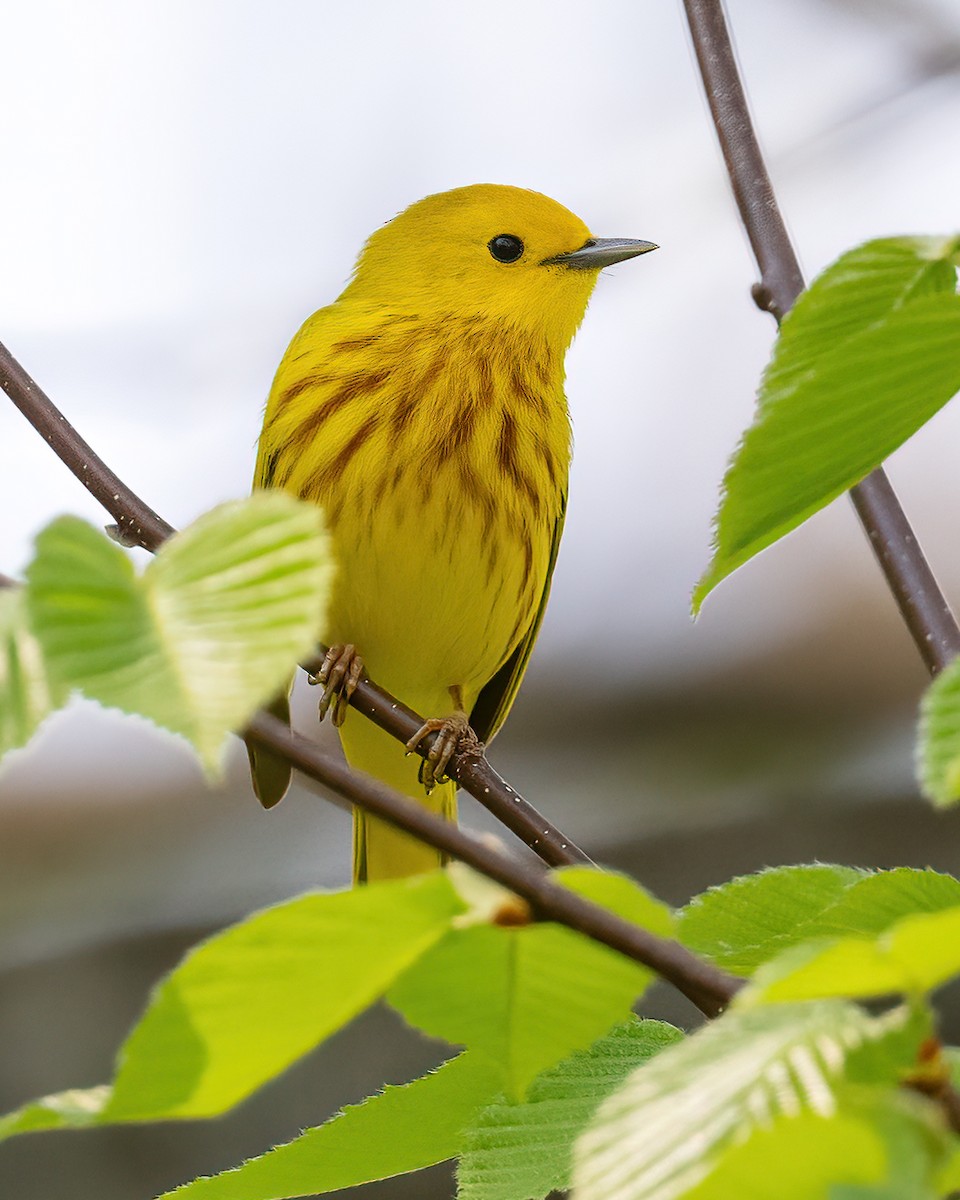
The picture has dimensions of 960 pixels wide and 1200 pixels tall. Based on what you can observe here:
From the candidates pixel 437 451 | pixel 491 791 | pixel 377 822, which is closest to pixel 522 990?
pixel 491 791

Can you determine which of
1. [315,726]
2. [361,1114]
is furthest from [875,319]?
[315,726]

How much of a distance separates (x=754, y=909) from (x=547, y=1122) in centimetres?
13

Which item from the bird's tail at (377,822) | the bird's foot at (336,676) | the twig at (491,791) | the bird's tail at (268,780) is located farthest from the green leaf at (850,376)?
the bird's tail at (377,822)

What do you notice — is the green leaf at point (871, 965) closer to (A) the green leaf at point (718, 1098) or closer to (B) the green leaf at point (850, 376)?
(A) the green leaf at point (718, 1098)

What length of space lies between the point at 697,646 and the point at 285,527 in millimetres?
2946

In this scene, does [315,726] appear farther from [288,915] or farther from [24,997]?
[288,915]

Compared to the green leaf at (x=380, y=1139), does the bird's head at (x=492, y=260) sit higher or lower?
higher

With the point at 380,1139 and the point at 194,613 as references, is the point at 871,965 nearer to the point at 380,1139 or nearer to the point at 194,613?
Answer: the point at 194,613

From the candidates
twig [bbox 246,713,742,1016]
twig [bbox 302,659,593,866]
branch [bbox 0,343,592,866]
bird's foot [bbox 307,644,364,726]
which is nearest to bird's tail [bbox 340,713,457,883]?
bird's foot [bbox 307,644,364,726]

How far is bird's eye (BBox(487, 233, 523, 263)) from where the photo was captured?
1.95 m

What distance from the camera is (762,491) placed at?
49 cm

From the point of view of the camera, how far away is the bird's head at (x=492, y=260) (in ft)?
6.08

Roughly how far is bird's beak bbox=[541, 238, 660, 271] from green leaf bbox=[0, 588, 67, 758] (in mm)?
1561

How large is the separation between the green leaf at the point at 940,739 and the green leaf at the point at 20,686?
0.20 meters
